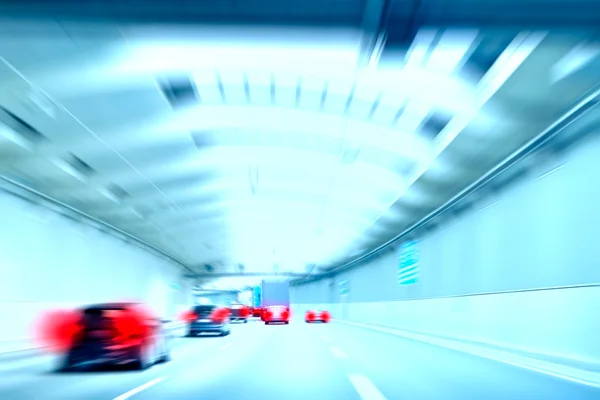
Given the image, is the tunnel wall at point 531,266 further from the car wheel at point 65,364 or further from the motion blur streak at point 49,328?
the motion blur streak at point 49,328

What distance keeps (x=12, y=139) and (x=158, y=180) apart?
751cm

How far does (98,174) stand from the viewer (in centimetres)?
2039

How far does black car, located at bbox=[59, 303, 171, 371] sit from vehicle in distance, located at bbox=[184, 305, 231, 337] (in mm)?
12935

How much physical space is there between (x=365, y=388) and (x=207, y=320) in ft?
55.8

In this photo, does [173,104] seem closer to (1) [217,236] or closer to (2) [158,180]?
(2) [158,180]

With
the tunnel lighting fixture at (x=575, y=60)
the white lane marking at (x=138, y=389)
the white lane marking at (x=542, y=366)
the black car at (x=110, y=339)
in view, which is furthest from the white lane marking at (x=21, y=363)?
the tunnel lighting fixture at (x=575, y=60)

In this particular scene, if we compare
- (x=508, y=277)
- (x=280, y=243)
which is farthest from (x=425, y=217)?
(x=280, y=243)

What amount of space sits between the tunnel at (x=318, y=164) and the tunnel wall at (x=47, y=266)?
0.12 meters

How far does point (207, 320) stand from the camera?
82.2 feet

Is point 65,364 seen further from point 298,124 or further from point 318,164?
point 318,164

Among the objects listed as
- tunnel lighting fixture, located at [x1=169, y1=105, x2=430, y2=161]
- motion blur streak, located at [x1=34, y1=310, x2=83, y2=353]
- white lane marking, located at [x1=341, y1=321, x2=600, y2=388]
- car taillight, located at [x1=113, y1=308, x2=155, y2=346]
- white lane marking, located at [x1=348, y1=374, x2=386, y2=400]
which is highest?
tunnel lighting fixture, located at [x1=169, y1=105, x2=430, y2=161]

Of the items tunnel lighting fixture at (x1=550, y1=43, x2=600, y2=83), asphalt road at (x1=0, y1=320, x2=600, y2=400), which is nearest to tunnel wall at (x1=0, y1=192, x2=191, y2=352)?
asphalt road at (x1=0, y1=320, x2=600, y2=400)

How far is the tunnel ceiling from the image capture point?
34.6ft

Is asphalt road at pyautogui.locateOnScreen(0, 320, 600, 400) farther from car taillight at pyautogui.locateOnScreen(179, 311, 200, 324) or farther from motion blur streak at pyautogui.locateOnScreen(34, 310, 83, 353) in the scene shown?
car taillight at pyautogui.locateOnScreen(179, 311, 200, 324)
